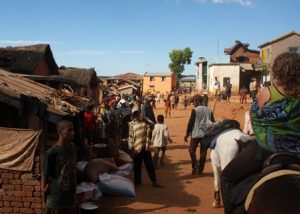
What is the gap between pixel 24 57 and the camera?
57.2 feet

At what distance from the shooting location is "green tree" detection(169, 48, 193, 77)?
75250 millimetres

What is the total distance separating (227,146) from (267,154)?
10.2 ft

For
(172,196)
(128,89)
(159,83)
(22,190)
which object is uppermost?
(159,83)

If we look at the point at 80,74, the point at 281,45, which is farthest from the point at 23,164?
the point at 281,45

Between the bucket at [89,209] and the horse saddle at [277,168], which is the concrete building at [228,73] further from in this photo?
the horse saddle at [277,168]

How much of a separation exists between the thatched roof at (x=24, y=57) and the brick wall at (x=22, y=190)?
403 inches

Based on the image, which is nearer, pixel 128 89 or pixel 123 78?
pixel 128 89

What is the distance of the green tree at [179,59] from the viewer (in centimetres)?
7525

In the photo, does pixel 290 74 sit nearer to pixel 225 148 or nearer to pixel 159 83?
pixel 225 148

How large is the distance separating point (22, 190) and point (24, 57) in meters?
12.1

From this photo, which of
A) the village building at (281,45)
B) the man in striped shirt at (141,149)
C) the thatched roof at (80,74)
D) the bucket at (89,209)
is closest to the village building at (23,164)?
the bucket at (89,209)

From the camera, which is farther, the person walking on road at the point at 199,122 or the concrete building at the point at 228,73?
the concrete building at the point at 228,73

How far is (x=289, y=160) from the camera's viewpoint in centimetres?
282

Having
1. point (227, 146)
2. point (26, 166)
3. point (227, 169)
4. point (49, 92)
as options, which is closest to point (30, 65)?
point (49, 92)
